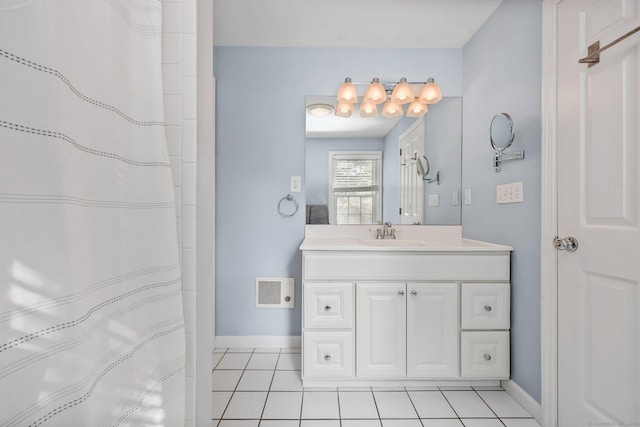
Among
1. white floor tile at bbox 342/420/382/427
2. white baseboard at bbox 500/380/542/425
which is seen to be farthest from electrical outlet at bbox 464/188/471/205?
white floor tile at bbox 342/420/382/427

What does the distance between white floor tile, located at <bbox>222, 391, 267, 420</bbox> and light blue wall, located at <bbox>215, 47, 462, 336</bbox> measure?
1.97ft

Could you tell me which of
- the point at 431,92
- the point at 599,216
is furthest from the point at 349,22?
the point at 599,216

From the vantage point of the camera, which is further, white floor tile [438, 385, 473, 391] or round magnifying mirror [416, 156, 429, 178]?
round magnifying mirror [416, 156, 429, 178]

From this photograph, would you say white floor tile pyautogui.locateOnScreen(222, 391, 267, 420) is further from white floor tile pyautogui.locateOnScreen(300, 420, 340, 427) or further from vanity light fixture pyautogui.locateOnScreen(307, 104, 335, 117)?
vanity light fixture pyautogui.locateOnScreen(307, 104, 335, 117)

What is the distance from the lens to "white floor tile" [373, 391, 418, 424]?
1465mm

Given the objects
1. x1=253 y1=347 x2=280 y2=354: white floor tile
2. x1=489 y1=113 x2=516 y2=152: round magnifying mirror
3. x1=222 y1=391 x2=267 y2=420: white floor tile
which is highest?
x1=489 y1=113 x2=516 y2=152: round magnifying mirror

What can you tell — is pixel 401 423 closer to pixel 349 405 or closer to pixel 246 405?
pixel 349 405

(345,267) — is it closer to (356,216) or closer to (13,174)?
(356,216)

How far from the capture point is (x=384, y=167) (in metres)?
2.20

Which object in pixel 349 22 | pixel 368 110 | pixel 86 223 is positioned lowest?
pixel 86 223

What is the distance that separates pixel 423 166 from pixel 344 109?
0.70 metres

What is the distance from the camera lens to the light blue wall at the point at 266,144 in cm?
219

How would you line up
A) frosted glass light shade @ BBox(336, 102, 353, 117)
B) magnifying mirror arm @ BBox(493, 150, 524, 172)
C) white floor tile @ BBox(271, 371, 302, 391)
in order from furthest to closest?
frosted glass light shade @ BBox(336, 102, 353, 117)
white floor tile @ BBox(271, 371, 302, 391)
magnifying mirror arm @ BBox(493, 150, 524, 172)

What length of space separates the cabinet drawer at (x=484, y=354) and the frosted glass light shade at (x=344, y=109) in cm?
158
